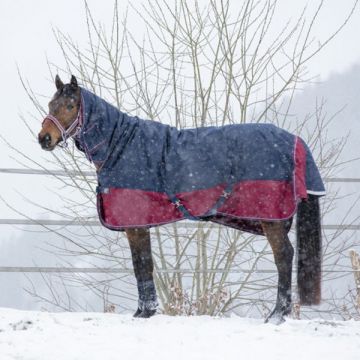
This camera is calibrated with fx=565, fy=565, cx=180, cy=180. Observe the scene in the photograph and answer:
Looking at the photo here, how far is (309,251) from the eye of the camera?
3.74 metres

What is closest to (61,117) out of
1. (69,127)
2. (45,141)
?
(69,127)

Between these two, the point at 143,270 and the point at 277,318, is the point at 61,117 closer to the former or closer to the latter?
the point at 143,270

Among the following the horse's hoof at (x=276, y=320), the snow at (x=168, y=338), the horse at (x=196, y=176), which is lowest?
the snow at (x=168, y=338)

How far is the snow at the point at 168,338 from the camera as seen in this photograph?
250 cm

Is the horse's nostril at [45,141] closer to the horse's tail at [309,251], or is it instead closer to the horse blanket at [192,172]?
the horse blanket at [192,172]

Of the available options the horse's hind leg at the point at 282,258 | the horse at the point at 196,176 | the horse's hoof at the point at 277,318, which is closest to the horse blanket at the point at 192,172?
the horse at the point at 196,176

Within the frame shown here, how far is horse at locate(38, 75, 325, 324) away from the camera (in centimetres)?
359

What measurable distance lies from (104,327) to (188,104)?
3455mm

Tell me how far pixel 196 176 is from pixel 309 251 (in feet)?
2.97

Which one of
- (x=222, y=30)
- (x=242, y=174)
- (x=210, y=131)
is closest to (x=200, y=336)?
(x=242, y=174)

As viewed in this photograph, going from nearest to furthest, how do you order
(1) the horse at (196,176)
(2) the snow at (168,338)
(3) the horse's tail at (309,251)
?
(2) the snow at (168,338) → (1) the horse at (196,176) → (3) the horse's tail at (309,251)

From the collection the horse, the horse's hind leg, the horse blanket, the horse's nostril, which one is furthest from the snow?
the horse's nostril

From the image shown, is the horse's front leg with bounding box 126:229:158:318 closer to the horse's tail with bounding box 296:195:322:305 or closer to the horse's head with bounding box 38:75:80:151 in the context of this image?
the horse's head with bounding box 38:75:80:151

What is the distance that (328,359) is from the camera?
239 centimetres
